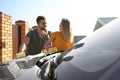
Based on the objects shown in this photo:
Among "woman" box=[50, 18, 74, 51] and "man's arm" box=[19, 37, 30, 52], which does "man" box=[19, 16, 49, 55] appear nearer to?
"man's arm" box=[19, 37, 30, 52]

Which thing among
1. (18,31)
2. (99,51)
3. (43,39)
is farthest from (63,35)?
(18,31)

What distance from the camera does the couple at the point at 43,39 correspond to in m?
4.38

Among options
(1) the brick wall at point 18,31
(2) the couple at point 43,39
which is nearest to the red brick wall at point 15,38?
(1) the brick wall at point 18,31

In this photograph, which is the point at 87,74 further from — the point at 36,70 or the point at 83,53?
the point at 36,70

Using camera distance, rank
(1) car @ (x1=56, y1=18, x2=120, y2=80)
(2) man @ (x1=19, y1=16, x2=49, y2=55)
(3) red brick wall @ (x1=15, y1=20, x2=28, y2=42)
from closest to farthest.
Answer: (1) car @ (x1=56, y1=18, x2=120, y2=80) < (2) man @ (x1=19, y1=16, x2=49, y2=55) < (3) red brick wall @ (x1=15, y1=20, x2=28, y2=42)

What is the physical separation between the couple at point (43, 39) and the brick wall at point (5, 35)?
301 centimetres

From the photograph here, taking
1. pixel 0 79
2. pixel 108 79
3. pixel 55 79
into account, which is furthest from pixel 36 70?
pixel 108 79

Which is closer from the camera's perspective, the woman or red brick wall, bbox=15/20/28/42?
the woman

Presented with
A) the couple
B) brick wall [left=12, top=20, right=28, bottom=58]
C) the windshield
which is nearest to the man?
the couple

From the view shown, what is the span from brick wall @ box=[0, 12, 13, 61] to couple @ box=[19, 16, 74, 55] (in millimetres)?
3006

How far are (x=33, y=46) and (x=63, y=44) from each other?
1046 millimetres

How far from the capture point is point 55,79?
1531 mm

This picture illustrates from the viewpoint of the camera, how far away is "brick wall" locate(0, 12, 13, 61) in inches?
325

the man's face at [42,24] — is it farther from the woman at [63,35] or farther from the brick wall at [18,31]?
the brick wall at [18,31]
